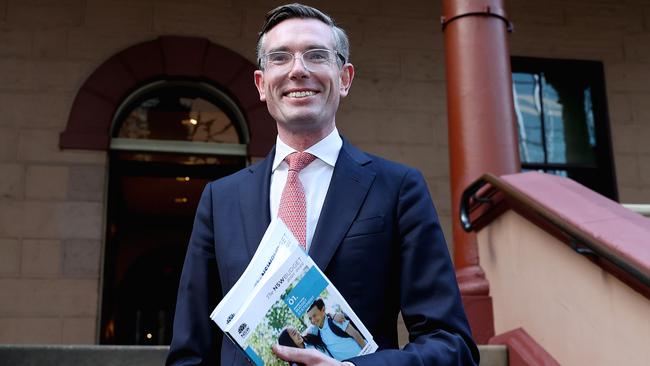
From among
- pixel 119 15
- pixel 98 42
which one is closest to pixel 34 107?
pixel 98 42

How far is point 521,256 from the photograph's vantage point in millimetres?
3945

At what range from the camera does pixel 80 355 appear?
3451mm

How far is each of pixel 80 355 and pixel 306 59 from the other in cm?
235

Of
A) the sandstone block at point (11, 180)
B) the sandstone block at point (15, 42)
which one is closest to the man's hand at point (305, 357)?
the sandstone block at point (11, 180)

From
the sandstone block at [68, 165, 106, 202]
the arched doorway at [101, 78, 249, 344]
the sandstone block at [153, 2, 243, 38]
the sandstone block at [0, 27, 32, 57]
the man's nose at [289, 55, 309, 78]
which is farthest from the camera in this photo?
the sandstone block at [153, 2, 243, 38]

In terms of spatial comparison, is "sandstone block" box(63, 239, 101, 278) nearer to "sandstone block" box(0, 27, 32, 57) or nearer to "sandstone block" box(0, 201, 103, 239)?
"sandstone block" box(0, 201, 103, 239)

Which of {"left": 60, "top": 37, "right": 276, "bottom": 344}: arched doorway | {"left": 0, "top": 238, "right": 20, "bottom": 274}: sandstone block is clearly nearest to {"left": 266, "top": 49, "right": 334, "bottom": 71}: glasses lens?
{"left": 60, "top": 37, "right": 276, "bottom": 344}: arched doorway

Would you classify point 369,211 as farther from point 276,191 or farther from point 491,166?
point 491,166

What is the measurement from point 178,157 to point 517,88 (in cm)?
366

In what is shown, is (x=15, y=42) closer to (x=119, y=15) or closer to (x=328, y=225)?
(x=119, y=15)

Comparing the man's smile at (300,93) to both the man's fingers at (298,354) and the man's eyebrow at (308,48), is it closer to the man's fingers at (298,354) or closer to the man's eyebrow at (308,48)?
the man's eyebrow at (308,48)

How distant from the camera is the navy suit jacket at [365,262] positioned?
5.22 feet

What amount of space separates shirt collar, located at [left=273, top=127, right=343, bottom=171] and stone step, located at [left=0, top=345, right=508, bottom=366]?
198cm

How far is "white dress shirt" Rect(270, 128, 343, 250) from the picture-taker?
178cm
